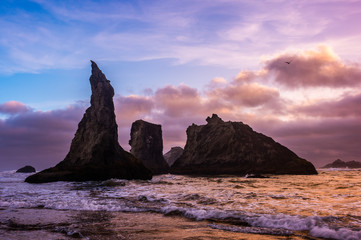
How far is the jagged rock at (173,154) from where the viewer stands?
184700 mm

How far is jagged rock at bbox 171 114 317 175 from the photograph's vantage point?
3666 inches

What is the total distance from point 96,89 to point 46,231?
58.3m

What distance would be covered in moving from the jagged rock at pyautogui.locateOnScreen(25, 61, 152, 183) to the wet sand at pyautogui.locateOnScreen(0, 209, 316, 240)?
38.3 m

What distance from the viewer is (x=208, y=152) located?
365 ft

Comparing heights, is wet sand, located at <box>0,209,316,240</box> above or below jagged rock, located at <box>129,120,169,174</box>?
below

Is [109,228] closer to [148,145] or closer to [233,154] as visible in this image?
[233,154]

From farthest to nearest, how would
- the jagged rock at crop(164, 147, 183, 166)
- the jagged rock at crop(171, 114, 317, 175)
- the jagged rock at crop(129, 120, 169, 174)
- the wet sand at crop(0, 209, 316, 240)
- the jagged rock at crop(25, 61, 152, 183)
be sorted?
1. the jagged rock at crop(164, 147, 183, 166)
2. the jagged rock at crop(129, 120, 169, 174)
3. the jagged rock at crop(171, 114, 317, 175)
4. the jagged rock at crop(25, 61, 152, 183)
5. the wet sand at crop(0, 209, 316, 240)

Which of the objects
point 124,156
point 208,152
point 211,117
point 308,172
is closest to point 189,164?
point 208,152

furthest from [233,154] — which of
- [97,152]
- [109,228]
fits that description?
[109,228]

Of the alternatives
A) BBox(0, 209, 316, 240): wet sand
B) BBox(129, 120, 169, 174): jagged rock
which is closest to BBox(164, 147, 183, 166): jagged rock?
BBox(129, 120, 169, 174): jagged rock

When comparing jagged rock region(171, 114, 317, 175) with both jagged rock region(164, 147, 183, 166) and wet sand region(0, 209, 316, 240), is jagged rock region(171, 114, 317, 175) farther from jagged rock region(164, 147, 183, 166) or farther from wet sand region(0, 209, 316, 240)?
wet sand region(0, 209, 316, 240)

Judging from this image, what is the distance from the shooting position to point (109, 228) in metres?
10.5

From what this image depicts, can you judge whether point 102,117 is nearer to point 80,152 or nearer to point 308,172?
point 80,152

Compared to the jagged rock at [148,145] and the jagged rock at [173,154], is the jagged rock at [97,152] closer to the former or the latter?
the jagged rock at [148,145]
